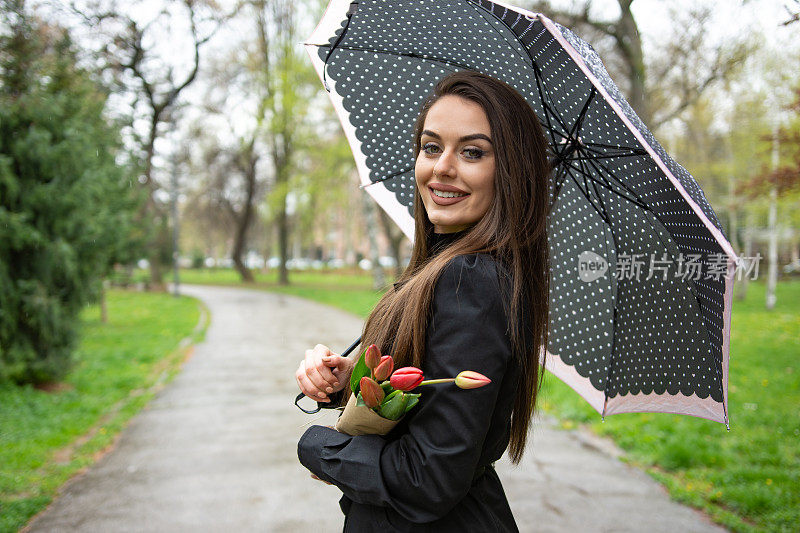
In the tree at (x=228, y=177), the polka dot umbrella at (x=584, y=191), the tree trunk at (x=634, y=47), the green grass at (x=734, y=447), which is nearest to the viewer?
the polka dot umbrella at (x=584, y=191)

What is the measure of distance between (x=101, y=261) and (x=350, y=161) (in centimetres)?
1594

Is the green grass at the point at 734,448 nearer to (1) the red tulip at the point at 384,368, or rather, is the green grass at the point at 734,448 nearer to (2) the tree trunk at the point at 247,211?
(1) the red tulip at the point at 384,368

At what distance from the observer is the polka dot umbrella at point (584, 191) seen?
194cm

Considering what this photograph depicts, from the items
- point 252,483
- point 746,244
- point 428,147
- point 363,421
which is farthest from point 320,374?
point 746,244

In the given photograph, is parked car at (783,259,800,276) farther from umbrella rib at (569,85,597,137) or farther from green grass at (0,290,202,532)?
umbrella rib at (569,85,597,137)

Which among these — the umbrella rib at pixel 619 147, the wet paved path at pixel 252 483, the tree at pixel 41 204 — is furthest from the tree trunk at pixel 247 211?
the umbrella rib at pixel 619 147

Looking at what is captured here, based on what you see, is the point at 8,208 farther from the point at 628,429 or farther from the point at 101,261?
the point at 628,429

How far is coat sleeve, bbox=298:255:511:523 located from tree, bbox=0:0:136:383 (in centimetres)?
660

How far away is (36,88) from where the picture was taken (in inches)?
269

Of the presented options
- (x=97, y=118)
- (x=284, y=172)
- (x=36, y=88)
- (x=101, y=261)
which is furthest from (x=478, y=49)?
(x=284, y=172)

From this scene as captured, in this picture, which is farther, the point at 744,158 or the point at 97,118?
the point at 744,158

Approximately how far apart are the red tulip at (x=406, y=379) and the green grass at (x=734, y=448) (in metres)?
1.90

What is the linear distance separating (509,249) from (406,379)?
1.53 ft

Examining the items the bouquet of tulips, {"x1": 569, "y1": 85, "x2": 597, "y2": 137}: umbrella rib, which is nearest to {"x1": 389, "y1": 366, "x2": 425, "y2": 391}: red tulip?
the bouquet of tulips
